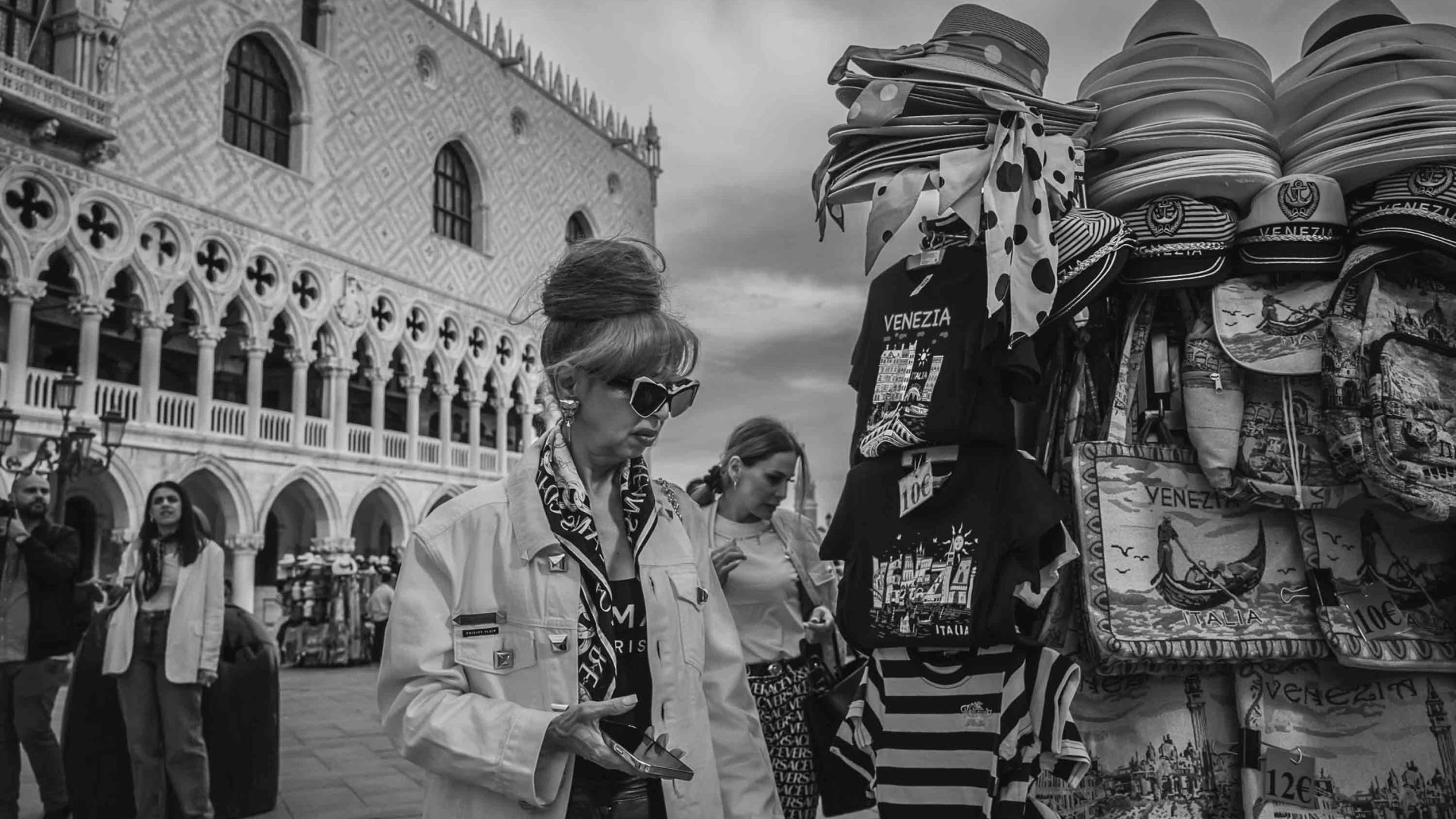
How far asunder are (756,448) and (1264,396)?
1.49 meters

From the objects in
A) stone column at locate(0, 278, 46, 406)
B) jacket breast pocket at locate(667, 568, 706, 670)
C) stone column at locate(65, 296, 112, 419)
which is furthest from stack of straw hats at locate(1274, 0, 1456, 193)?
stone column at locate(65, 296, 112, 419)

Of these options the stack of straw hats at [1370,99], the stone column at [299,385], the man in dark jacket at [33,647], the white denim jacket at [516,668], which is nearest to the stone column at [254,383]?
the stone column at [299,385]

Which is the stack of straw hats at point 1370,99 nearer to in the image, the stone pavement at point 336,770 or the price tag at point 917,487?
the price tag at point 917,487

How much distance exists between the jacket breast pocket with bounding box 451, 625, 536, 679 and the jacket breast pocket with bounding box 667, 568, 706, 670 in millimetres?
240

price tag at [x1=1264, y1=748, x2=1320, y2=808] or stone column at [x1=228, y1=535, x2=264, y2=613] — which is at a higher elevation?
stone column at [x1=228, y1=535, x2=264, y2=613]

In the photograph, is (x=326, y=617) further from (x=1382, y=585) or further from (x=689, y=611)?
(x=1382, y=585)

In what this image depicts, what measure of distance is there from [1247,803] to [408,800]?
431 centimetres

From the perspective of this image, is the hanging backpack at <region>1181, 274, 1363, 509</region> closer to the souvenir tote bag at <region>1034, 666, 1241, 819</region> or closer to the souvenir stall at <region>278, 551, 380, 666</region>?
the souvenir tote bag at <region>1034, 666, 1241, 819</region>

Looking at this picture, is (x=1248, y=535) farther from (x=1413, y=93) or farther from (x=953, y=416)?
(x=1413, y=93)

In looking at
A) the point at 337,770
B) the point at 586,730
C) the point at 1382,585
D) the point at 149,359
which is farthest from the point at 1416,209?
the point at 149,359

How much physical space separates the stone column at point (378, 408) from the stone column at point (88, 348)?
18.9 feet

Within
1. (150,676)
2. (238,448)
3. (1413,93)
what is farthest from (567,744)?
(238,448)

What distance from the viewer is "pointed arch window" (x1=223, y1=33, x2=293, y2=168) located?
18.0 metres

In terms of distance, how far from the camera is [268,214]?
17703 millimetres
